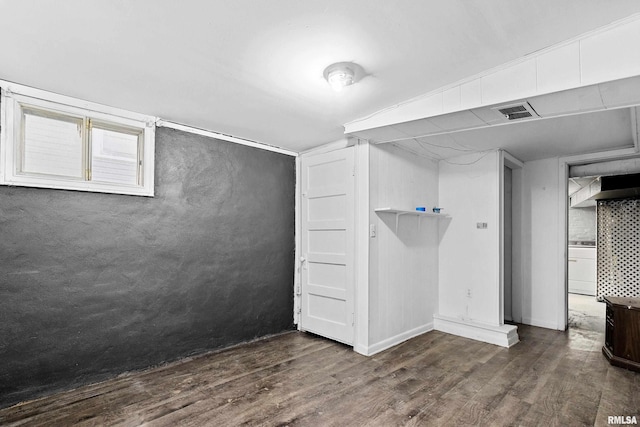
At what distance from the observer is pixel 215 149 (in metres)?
3.53

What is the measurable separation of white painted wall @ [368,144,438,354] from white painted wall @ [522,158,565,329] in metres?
1.35

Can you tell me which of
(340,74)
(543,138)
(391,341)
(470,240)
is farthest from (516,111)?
(391,341)

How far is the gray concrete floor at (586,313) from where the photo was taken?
4.51 metres

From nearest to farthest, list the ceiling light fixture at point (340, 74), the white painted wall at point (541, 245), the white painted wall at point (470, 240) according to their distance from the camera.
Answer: the ceiling light fixture at point (340, 74) → the white painted wall at point (470, 240) → the white painted wall at point (541, 245)

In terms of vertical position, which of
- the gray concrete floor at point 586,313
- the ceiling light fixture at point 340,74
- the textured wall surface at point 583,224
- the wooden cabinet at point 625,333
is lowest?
the gray concrete floor at point 586,313

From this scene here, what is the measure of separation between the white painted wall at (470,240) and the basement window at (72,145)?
11.8 feet

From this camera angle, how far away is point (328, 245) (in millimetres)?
3936

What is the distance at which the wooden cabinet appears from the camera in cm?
298

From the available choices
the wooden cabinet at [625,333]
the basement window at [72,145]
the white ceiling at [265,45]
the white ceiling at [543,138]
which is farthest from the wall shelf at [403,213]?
the basement window at [72,145]

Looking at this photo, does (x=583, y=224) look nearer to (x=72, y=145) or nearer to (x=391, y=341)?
(x=391, y=341)

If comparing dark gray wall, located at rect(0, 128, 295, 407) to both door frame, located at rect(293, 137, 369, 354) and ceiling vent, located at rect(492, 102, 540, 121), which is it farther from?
ceiling vent, located at rect(492, 102, 540, 121)

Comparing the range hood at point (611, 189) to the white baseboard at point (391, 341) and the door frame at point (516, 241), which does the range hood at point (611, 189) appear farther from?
the white baseboard at point (391, 341)

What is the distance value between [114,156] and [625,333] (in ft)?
16.0

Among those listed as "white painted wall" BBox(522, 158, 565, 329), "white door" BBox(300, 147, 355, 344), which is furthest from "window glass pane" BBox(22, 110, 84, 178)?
"white painted wall" BBox(522, 158, 565, 329)
